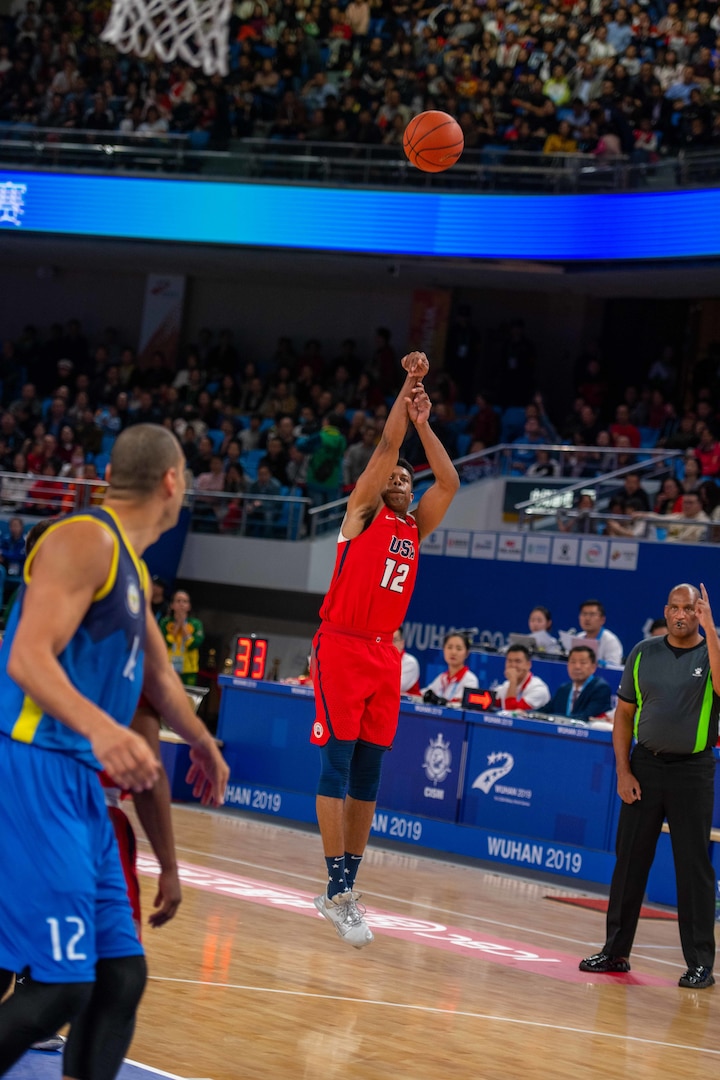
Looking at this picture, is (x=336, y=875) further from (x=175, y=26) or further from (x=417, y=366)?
(x=175, y=26)

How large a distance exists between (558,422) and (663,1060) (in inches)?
740

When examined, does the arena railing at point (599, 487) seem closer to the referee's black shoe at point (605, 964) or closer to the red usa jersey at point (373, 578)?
the referee's black shoe at point (605, 964)

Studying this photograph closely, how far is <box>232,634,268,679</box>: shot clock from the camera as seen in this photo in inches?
515

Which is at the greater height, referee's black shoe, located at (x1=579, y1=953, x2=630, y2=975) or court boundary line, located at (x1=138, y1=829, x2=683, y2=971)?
referee's black shoe, located at (x1=579, y1=953, x2=630, y2=975)

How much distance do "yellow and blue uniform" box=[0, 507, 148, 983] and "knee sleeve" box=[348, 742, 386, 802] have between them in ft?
11.4

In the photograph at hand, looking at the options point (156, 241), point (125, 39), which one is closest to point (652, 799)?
point (125, 39)

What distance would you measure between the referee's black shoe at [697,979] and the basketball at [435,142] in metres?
6.68

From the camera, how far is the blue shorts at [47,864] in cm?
310

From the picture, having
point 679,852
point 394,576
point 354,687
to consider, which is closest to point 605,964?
point 679,852

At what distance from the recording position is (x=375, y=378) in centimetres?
2156

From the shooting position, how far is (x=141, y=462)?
3373mm

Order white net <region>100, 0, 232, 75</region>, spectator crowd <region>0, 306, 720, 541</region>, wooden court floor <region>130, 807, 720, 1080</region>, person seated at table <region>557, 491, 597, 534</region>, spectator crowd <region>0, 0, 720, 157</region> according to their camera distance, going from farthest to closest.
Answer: spectator crowd <region>0, 0, 720, 157</region>, spectator crowd <region>0, 306, 720, 541</region>, white net <region>100, 0, 232, 75</region>, person seated at table <region>557, 491, 597, 534</region>, wooden court floor <region>130, 807, 720, 1080</region>

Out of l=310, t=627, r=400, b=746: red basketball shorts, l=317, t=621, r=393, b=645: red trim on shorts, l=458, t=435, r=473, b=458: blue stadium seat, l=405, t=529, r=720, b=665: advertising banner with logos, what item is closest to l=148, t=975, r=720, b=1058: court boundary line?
l=310, t=627, r=400, b=746: red basketball shorts

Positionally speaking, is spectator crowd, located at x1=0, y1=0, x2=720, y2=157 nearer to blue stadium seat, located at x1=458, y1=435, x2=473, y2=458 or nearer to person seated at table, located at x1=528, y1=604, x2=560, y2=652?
blue stadium seat, located at x1=458, y1=435, x2=473, y2=458
